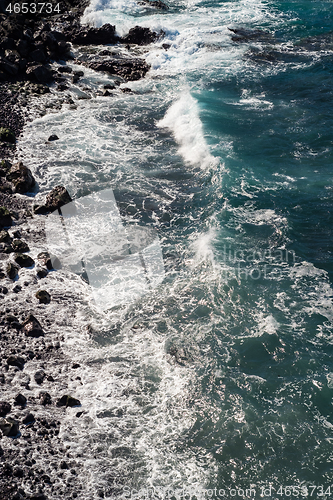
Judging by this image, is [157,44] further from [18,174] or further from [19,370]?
[19,370]

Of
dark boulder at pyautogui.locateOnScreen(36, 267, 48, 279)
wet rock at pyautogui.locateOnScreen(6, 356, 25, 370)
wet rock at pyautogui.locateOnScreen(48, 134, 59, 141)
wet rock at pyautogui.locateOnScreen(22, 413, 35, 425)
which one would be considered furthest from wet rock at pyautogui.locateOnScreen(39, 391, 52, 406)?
wet rock at pyautogui.locateOnScreen(48, 134, 59, 141)

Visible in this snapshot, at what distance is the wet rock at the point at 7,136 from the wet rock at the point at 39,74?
27.0ft

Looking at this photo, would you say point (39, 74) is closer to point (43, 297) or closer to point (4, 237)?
point (4, 237)

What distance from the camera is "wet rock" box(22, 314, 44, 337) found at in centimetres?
1361

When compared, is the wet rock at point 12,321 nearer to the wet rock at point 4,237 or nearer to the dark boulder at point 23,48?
the wet rock at point 4,237

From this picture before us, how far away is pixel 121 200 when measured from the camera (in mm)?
20719

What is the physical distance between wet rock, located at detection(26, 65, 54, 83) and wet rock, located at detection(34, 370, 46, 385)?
2500 cm

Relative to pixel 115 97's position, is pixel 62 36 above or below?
above

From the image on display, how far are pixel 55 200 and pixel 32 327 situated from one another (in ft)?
25.9

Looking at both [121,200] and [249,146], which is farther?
[249,146]

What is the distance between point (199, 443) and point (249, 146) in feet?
55.1

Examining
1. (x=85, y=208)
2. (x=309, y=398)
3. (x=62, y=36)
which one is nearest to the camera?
(x=309, y=398)

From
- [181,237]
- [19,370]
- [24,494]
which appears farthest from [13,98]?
[24,494]

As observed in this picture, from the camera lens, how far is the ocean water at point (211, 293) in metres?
10.8
